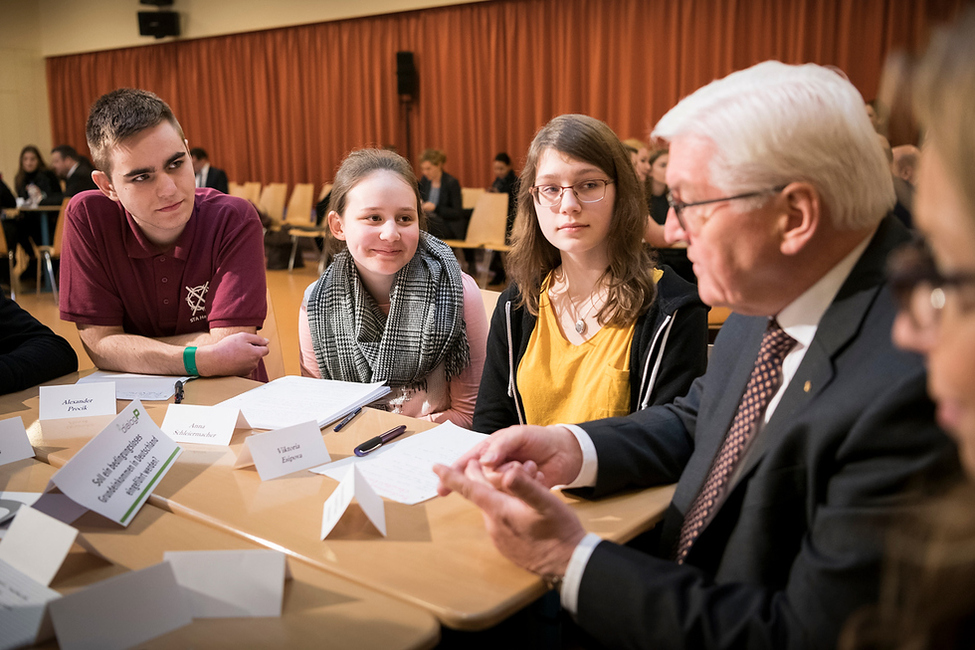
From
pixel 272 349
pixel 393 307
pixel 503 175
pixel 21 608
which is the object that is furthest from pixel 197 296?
pixel 503 175

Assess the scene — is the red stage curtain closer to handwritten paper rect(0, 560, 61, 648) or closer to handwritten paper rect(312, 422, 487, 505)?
handwritten paper rect(312, 422, 487, 505)

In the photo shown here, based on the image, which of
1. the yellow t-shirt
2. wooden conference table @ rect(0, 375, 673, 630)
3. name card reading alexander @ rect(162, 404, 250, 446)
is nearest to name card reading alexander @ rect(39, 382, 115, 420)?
wooden conference table @ rect(0, 375, 673, 630)

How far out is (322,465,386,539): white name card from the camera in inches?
44.9

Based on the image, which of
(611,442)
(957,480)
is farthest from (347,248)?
(957,480)

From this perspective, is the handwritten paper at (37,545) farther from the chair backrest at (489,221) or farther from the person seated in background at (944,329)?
the chair backrest at (489,221)

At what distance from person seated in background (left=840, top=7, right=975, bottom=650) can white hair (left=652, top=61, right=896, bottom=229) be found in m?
0.40

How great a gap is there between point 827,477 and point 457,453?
2.38ft

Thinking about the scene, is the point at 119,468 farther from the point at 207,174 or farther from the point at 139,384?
the point at 207,174

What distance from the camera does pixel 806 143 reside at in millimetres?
1045

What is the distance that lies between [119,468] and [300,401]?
61cm

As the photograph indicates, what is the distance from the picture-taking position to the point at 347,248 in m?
2.37

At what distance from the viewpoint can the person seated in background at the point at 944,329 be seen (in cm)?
57

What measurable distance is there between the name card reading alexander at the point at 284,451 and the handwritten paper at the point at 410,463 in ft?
0.10

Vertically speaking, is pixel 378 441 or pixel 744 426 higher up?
pixel 744 426
